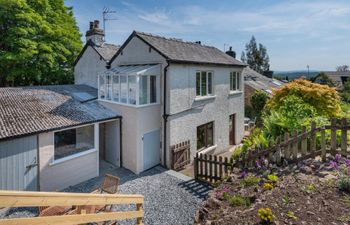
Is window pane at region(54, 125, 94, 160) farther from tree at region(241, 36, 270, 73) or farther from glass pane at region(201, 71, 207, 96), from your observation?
tree at region(241, 36, 270, 73)

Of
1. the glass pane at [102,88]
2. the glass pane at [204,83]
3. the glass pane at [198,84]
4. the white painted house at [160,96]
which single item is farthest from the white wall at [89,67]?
the glass pane at [204,83]

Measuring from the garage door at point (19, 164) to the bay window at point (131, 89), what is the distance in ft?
18.6

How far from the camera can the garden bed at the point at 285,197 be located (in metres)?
5.80

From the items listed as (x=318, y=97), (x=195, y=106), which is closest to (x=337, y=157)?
(x=318, y=97)

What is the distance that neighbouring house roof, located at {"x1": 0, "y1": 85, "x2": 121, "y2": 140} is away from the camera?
12.0 m

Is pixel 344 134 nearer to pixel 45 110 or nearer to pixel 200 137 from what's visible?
pixel 200 137

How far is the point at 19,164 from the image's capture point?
11.5 metres

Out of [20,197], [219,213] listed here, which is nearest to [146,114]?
[219,213]

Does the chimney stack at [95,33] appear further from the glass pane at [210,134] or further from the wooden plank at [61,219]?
the wooden plank at [61,219]

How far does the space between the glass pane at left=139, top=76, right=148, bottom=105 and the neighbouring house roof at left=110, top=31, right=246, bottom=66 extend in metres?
1.90

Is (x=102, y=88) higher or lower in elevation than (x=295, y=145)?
higher

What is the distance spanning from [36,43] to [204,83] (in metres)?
16.7

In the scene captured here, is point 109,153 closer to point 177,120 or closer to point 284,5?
point 177,120

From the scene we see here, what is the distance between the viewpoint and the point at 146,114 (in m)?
15.4
